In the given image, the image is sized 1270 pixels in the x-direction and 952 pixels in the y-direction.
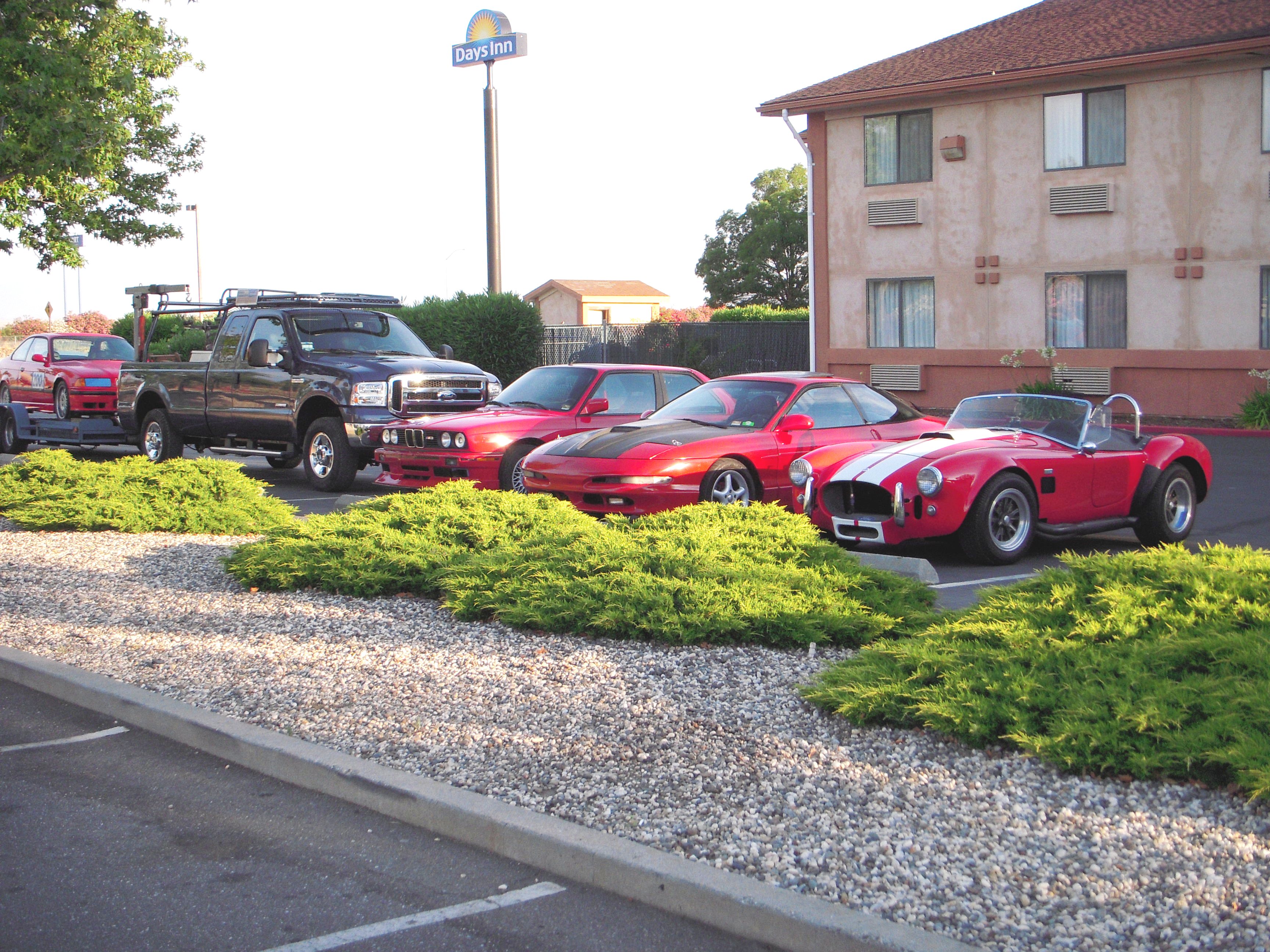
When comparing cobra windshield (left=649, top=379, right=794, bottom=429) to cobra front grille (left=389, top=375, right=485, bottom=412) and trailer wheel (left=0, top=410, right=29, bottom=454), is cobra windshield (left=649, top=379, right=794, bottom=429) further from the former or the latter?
trailer wheel (left=0, top=410, right=29, bottom=454)

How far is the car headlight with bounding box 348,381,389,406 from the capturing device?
14727mm

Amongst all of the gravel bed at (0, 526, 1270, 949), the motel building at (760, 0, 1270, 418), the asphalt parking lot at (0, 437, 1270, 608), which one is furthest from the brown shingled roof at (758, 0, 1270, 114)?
the gravel bed at (0, 526, 1270, 949)

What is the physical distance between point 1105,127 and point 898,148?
13.6 feet

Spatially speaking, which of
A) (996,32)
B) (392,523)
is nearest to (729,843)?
(392,523)

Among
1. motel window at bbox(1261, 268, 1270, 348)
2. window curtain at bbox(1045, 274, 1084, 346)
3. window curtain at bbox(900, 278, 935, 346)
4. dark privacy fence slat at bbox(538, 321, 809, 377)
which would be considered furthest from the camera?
dark privacy fence slat at bbox(538, 321, 809, 377)

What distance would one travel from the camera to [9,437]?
2178cm

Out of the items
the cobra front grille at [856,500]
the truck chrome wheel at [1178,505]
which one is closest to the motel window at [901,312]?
the truck chrome wheel at [1178,505]

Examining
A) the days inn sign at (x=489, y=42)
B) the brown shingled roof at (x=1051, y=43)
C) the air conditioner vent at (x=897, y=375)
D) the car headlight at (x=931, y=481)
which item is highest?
the days inn sign at (x=489, y=42)

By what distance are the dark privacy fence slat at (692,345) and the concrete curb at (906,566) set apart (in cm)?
2096

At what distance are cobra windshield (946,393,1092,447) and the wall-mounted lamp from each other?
14.8m

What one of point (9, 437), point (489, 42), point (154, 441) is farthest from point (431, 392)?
point (489, 42)

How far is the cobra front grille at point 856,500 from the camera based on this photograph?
961 cm

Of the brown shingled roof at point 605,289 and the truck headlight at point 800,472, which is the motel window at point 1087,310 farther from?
the brown shingled roof at point 605,289

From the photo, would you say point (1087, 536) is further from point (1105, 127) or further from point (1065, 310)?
point (1105, 127)
